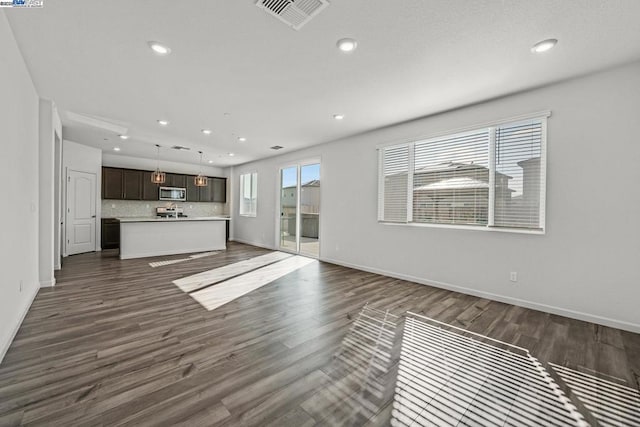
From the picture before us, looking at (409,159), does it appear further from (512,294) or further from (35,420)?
(35,420)

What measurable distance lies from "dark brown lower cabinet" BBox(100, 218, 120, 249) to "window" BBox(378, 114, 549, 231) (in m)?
7.43

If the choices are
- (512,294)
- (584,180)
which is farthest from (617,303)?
(584,180)

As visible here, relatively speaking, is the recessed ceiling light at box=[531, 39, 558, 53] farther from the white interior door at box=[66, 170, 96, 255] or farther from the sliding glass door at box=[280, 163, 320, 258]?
the white interior door at box=[66, 170, 96, 255]

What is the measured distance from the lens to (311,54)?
2758mm

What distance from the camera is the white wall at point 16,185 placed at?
229 centimetres

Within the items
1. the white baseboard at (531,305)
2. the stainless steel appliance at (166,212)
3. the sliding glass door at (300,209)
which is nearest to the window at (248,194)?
the sliding glass door at (300,209)

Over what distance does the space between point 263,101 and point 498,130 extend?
3326 millimetres

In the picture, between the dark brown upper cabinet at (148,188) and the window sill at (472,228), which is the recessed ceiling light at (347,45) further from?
the dark brown upper cabinet at (148,188)

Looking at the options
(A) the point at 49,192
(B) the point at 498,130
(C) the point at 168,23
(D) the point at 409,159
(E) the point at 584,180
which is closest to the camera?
(C) the point at 168,23

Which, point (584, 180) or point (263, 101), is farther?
point (263, 101)

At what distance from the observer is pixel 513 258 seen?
11.8 ft

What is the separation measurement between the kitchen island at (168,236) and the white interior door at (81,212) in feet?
5.39

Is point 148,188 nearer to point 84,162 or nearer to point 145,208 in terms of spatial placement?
point 145,208

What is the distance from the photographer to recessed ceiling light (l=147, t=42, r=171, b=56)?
262 centimetres
